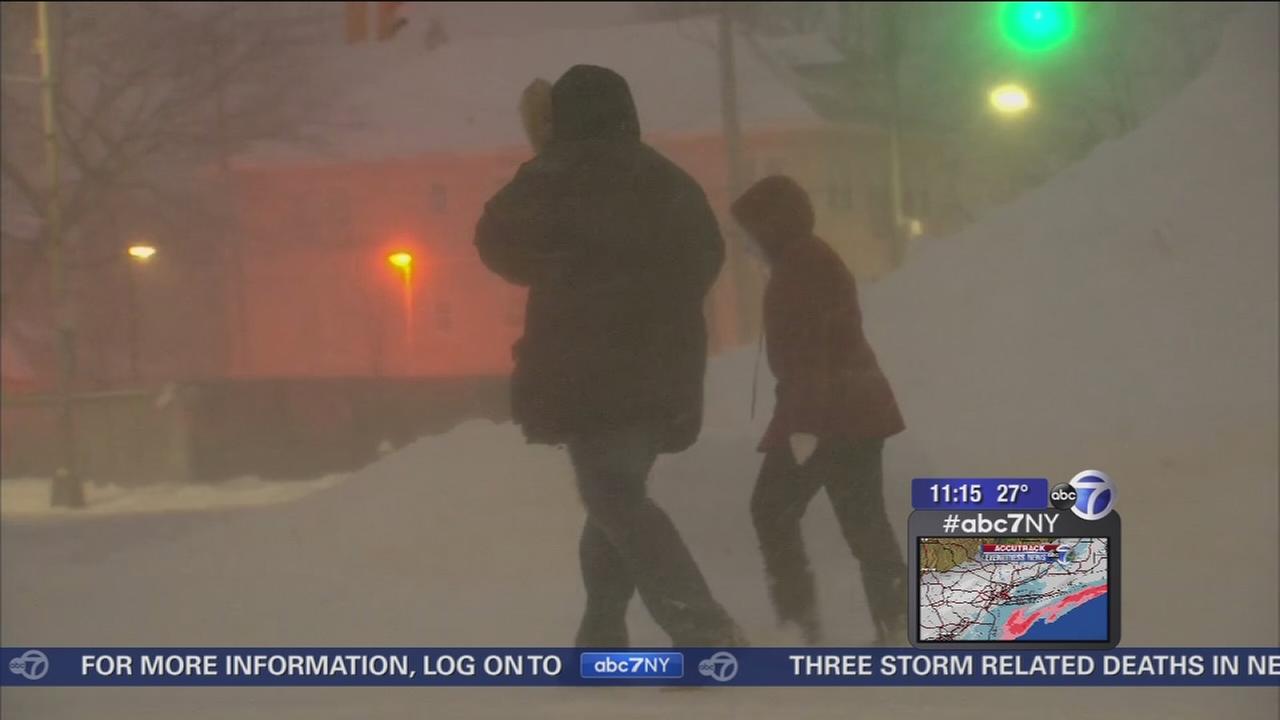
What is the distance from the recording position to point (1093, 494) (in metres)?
2.11

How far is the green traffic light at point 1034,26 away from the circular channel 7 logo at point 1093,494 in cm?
85

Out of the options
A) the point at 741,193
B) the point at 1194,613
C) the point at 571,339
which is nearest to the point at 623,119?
the point at 741,193

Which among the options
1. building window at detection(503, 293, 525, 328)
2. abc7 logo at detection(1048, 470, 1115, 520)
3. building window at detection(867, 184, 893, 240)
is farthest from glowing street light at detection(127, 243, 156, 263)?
abc7 logo at detection(1048, 470, 1115, 520)

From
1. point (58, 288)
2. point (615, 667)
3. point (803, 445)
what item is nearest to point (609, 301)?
point (803, 445)

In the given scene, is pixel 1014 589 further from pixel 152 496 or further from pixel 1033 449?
Result: pixel 152 496

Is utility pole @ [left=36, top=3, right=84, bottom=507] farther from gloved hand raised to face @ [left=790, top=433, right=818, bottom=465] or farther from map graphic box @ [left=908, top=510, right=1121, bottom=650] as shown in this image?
map graphic box @ [left=908, top=510, right=1121, bottom=650]

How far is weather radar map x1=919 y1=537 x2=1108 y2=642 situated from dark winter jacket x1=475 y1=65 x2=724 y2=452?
0.58 meters

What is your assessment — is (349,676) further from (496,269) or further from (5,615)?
(496,269)

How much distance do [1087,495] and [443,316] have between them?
1.32 meters

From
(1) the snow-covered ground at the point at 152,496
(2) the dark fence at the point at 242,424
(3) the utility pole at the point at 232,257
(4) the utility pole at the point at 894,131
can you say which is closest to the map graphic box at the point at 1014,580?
(4) the utility pole at the point at 894,131

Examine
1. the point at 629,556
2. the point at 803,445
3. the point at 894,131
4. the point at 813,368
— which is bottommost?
the point at 629,556

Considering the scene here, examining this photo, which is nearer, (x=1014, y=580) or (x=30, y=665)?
(x=1014, y=580)

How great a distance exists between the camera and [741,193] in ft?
6.92

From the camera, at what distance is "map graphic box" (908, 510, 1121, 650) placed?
2.12 metres
